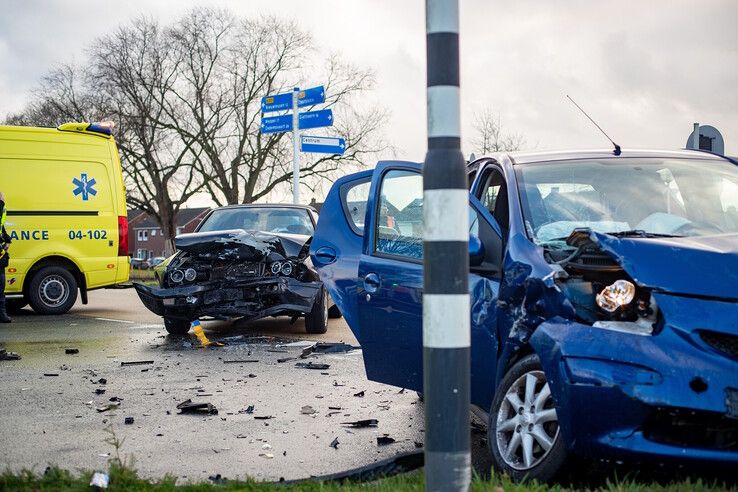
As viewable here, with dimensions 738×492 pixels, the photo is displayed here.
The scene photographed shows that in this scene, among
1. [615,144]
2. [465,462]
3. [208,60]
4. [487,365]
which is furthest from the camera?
[208,60]

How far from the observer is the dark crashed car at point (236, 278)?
11617 mm

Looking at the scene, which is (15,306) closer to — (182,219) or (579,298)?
(579,298)

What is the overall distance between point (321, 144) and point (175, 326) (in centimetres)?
1253

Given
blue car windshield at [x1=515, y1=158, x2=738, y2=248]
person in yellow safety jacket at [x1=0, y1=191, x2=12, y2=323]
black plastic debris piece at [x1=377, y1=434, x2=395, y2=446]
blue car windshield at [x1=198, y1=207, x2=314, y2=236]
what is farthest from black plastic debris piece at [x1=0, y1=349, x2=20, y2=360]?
blue car windshield at [x1=515, y1=158, x2=738, y2=248]

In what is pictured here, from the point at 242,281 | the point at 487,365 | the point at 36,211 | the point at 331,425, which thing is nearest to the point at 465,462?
the point at 487,365

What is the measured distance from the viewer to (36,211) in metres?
15.3

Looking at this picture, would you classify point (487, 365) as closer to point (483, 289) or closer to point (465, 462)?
point (483, 289)

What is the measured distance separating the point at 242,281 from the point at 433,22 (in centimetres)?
824

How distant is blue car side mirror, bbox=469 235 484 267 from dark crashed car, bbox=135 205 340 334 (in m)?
6.67

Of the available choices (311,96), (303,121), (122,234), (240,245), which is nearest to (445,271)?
(240,245)

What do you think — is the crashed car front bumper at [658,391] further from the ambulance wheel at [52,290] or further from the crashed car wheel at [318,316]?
the ambulance wheel at [52,290]

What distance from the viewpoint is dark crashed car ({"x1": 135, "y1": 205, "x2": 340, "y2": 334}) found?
11.6 meters

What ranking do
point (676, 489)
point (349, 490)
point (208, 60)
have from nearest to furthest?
point (676, 489) → point (349, 490) → point (208, 60)

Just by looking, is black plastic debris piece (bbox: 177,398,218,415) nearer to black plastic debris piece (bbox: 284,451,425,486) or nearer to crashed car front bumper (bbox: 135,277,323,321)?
black plastic debris piece (bbox: 284,451,425,486)
